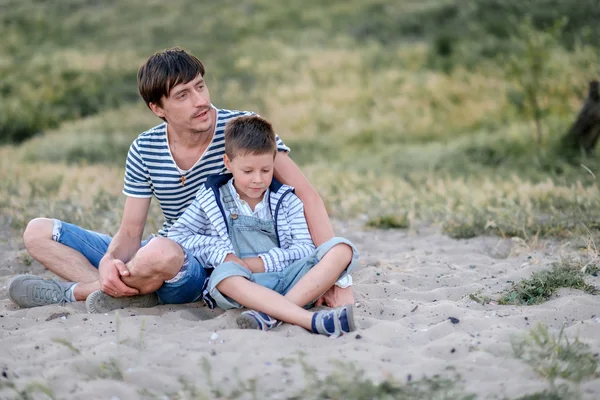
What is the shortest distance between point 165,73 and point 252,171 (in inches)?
31.8

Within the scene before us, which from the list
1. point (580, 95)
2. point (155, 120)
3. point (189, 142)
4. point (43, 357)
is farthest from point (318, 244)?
point (155, 120)

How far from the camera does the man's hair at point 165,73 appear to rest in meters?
4.34

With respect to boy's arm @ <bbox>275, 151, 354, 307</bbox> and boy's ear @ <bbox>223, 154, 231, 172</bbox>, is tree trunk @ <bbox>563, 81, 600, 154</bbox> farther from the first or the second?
boy's ear @ <bbox>223, 154, 231, 172</bbox>

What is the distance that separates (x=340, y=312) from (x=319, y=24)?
16.3 meters

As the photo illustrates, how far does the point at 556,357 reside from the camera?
3307 millimetres

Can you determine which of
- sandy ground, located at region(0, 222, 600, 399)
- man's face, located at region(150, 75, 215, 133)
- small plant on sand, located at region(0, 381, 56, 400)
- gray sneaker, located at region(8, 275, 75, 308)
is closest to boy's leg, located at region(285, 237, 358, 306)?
sandy ground, located at region(0, 222, 600, 399)

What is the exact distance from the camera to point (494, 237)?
237 inches

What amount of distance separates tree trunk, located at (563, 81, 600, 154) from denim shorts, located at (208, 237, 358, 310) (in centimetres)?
604

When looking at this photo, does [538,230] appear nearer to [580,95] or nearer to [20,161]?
[580,95]

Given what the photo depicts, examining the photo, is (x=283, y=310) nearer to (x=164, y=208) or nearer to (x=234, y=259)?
(x=234, y=259)

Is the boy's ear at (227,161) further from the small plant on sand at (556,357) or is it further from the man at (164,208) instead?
the small plant on sand at (556,357)

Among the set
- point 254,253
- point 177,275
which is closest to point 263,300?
point 254,253

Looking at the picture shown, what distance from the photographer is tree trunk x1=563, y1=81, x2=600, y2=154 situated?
9234 millimetres

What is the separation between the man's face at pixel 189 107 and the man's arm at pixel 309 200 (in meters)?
0.51
